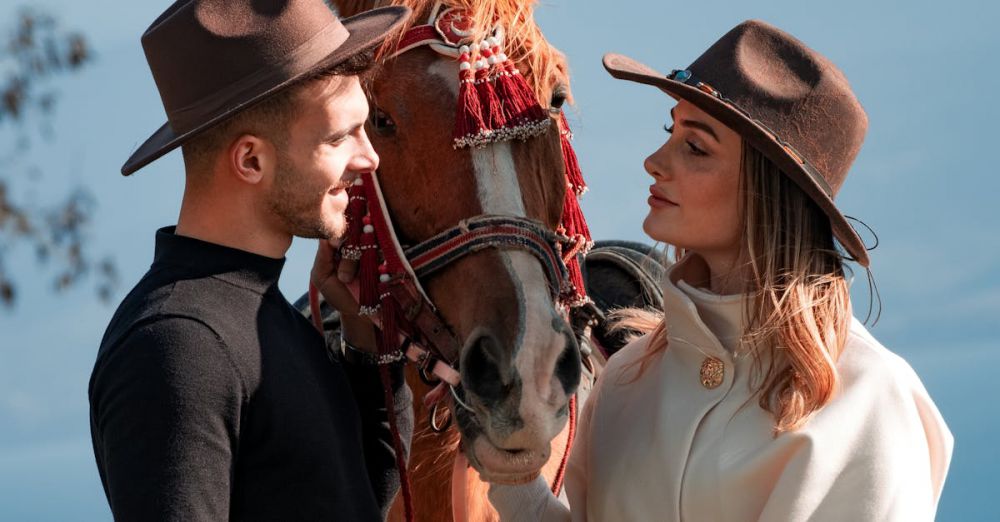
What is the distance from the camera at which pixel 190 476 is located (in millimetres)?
1926

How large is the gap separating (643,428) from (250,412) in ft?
3.30

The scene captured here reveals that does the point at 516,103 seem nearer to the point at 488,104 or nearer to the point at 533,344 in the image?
the point at 488,104

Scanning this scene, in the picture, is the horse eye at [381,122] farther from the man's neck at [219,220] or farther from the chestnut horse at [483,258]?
the man's neck at [219,220]

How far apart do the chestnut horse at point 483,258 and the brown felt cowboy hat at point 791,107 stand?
411 millimetres

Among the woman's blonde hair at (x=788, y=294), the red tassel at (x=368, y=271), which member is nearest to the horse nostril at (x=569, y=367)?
the woman's blonde hair at (x=788, y=294)

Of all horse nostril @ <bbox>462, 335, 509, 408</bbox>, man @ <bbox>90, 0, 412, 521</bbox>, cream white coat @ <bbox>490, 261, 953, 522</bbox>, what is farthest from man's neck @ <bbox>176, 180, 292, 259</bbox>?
cream white coat @ <bbox>490, 261, 953, 522</bbox>

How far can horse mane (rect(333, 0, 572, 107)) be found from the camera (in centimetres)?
301

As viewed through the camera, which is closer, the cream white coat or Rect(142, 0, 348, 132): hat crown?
Rect(142, 0, 348, 132): hat crown

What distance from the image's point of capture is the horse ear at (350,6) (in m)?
3.12

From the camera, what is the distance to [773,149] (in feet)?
8.54

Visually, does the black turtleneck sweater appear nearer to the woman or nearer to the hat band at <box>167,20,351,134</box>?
the hat band at <box>167,20,351,134</box>

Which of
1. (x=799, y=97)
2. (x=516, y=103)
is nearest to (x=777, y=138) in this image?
(x=799, y=97)

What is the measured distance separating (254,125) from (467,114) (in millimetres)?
684

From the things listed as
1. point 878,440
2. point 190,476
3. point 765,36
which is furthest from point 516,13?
point 190,476
